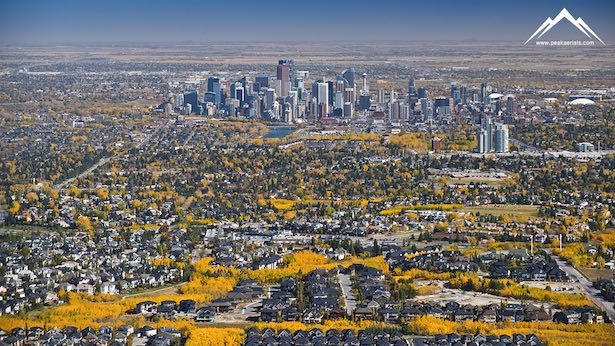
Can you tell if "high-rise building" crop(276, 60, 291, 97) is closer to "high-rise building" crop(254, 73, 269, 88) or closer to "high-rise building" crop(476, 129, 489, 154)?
"high-rise building" crop(254, 73, 269, 88)

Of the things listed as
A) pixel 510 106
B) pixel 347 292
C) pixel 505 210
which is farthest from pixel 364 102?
pixel 347 292

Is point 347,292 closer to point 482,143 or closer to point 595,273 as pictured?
point 595,273

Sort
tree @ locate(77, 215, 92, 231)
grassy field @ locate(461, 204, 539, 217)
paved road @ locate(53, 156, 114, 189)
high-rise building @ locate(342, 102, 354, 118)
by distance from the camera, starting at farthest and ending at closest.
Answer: high-rise building @ locate(342, 102, 354, 118) < paved road @ locate(53, 156, 114, 189) < grassy field @ locate(461, 204, 539, 217) < tree @ locate(77, 215, 92, 231)

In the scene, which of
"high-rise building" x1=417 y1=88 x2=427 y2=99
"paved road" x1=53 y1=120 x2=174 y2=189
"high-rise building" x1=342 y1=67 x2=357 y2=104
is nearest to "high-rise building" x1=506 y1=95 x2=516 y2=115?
"high-rise building" x1=417 y1=88 x2=427 y2=99

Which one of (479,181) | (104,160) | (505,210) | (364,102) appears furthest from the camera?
(364,102)

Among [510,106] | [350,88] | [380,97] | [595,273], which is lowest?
[595,273]

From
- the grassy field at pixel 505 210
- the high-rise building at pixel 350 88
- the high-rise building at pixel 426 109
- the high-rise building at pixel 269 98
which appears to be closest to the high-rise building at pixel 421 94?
the high-rise building at pixel 350 88

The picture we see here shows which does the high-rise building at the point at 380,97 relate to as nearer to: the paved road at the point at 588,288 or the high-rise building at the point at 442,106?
the high-rise building at the point at 442,106

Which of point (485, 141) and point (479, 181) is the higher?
point (485, 141)
